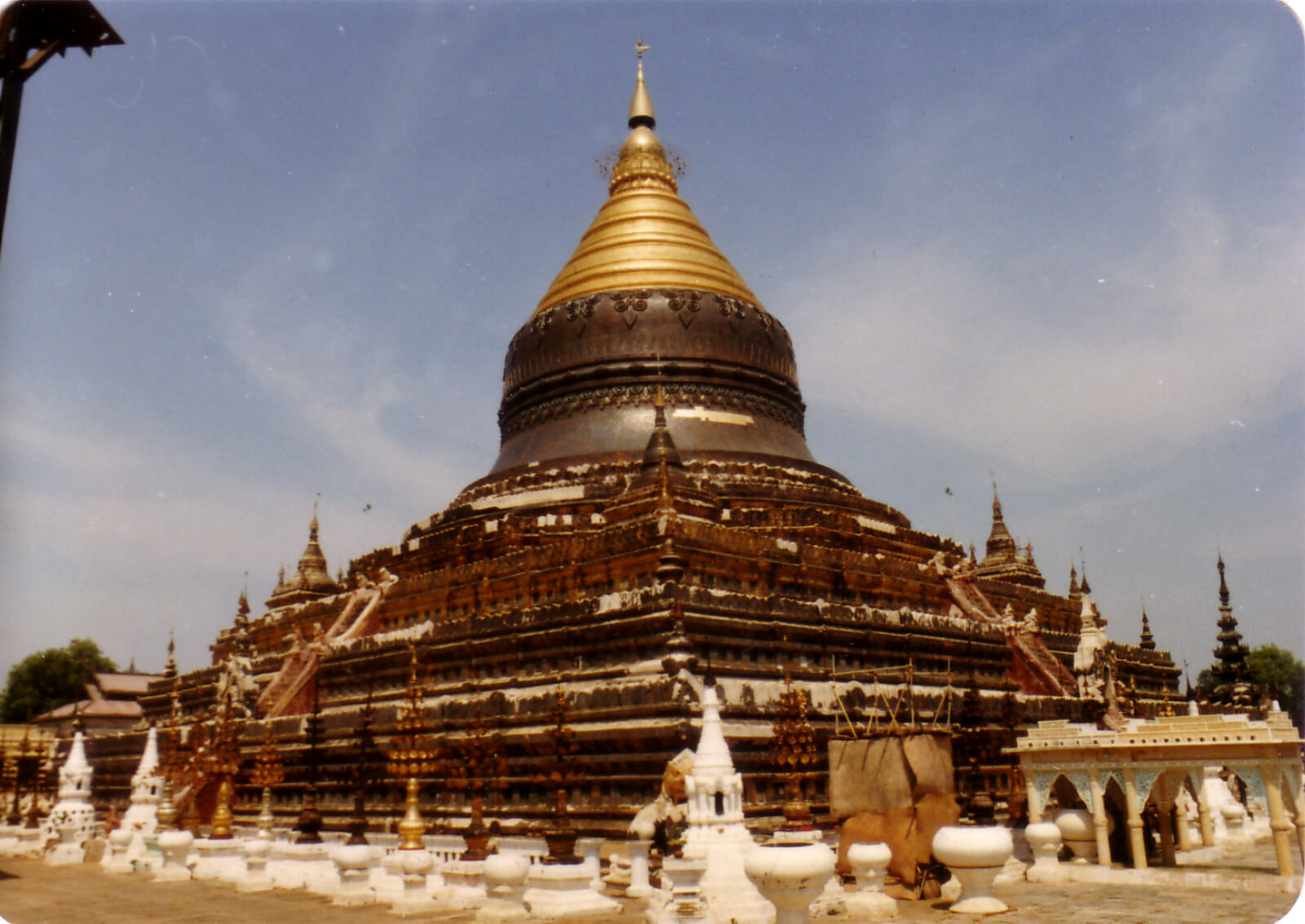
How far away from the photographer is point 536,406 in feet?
137

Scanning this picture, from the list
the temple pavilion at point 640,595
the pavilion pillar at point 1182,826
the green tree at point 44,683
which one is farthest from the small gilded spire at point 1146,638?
the green tree at point 44,683

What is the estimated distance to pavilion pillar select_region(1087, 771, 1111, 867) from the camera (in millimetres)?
21078

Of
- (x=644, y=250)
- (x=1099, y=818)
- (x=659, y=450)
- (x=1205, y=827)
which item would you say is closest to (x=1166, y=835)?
(x=1099, y=818)

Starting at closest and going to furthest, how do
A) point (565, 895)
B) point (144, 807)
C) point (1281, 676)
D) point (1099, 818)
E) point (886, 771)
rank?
1. point (565, 895)
2. point (886, 771)
3. point (1099, 818)
4. point (144, 807)
5. point (1281, 676)

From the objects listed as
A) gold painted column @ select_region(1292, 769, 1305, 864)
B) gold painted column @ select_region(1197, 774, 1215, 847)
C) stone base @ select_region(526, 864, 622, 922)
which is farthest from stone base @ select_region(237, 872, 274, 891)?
gold painted column @ select_region(1197, 774, 1215, 847)

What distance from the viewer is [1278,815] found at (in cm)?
1894

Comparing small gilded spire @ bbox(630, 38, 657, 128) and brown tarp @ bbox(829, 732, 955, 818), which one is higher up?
small gilded spire @ bbox(630, 38, 657, 128)

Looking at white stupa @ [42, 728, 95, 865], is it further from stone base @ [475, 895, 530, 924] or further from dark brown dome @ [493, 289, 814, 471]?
stone base @ [475, 895, 530, 924]

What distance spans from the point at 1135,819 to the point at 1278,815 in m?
2.36

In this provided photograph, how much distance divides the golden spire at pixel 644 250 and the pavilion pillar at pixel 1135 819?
25255 mm

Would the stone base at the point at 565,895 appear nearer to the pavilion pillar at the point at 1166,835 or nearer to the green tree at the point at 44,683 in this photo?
the pavilion pillar at the point at 1166,835

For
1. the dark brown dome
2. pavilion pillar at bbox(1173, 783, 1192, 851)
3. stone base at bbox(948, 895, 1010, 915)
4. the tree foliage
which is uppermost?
the dark brown dome

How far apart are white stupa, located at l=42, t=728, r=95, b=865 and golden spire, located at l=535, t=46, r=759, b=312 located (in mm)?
21862

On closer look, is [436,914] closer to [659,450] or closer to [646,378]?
[659,450]
